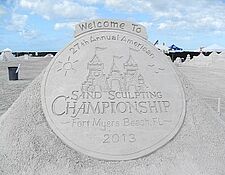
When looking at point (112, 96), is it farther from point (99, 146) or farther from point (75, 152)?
point (75, 152)

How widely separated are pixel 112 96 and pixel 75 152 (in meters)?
0.74

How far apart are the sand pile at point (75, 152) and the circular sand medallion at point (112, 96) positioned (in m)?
0.08

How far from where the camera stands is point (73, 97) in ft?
14.1

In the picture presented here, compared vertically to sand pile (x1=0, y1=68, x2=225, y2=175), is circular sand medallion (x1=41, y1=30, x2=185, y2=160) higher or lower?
higher

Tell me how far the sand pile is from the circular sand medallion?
0.27 feet

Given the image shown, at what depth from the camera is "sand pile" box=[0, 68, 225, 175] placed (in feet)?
12.9

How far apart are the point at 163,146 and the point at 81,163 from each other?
874mm

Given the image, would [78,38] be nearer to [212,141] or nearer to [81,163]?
[81,163]

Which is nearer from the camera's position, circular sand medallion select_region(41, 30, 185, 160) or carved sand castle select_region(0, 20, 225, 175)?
carved sand castle select_region(0, 20, 225, 175)

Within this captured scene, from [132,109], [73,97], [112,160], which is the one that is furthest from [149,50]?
[112,160]

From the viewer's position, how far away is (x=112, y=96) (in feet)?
14.4

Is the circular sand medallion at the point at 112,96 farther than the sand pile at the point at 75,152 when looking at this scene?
Yes

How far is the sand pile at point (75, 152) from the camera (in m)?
3.95

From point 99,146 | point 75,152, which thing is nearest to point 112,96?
point 99,146
